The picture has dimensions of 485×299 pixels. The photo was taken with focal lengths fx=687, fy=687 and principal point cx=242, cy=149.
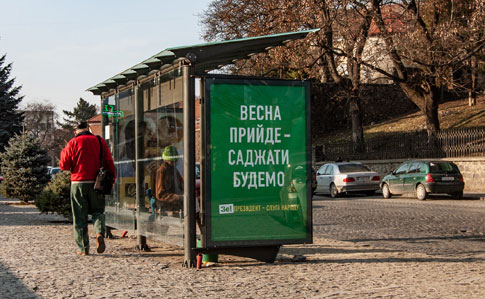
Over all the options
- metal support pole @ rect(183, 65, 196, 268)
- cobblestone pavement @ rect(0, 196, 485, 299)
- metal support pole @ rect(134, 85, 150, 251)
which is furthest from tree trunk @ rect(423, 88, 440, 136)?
metal support pole @ rect(183, 65, 196, 268)

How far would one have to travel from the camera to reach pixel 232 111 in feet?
29.2

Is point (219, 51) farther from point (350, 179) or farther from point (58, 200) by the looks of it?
point (350, 179)

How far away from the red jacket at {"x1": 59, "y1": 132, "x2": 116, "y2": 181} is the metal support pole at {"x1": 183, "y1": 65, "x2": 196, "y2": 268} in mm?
2048

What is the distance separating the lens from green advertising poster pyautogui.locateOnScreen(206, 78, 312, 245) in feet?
28.8

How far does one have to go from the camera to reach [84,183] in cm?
1008

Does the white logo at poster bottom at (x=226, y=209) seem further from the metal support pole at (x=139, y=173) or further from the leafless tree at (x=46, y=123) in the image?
the leafless tree at (x=46, y=123)

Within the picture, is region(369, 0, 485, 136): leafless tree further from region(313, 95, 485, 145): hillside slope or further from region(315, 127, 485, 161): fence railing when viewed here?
region(313, 95, 485, 145): hillside slope

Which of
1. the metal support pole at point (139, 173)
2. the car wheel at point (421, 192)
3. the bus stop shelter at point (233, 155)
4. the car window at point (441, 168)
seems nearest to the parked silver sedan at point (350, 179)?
the car wheel at point (421, 192)

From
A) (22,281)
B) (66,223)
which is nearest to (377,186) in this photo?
(66,223)

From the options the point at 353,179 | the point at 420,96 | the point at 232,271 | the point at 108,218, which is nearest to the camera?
the point at 232,271

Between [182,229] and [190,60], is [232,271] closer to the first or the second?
[182,229]

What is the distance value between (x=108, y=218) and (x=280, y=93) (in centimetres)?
485

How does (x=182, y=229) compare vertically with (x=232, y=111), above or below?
below

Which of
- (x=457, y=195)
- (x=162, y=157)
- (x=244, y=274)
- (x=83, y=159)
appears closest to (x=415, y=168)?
(x=457, y=195)
